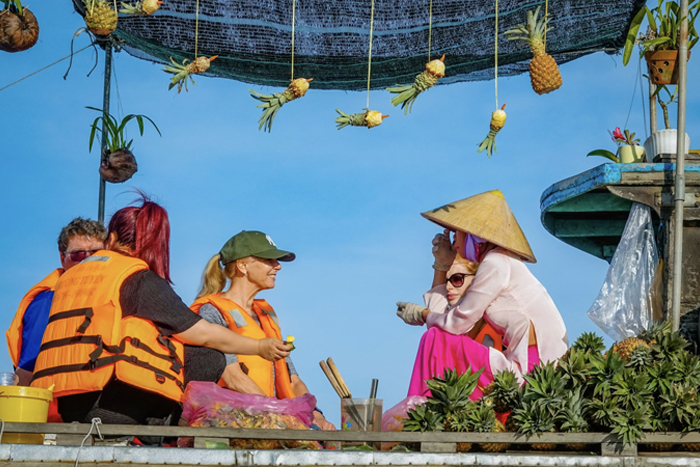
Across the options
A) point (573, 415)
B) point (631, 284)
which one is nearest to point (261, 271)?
point (573, 415)

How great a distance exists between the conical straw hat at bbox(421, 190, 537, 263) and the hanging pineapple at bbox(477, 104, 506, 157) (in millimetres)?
1080

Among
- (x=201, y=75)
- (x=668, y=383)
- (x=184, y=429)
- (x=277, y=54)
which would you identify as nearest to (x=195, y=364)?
(x=184, y=429)

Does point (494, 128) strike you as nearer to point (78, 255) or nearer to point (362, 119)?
point (362, 119)

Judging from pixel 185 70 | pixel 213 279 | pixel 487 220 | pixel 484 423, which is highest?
pixel 185 70

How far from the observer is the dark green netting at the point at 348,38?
7848 millimetres

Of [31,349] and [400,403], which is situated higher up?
[31,349]

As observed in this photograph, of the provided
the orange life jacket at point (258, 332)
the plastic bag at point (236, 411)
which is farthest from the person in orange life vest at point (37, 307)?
the plastic bag at point (236, 411)

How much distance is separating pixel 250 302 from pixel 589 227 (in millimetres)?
3328

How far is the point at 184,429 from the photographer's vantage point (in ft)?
12.0

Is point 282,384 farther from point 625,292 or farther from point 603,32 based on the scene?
point 603,32

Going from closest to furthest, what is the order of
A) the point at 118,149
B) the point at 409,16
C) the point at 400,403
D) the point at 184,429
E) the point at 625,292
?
1. the point at 184,429
2. the point at 400,403
3. the point at 625,292
4. the point at 118,149
5. the point at 409,16

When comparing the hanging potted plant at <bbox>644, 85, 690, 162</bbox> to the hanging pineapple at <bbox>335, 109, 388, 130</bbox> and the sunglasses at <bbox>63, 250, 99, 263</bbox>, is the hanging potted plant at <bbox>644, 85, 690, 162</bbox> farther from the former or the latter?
the sunglasses at <bbox>63, 250, 99, 263</bbox>

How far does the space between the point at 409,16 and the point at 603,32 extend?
5.75ft

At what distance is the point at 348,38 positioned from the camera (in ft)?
27.0
